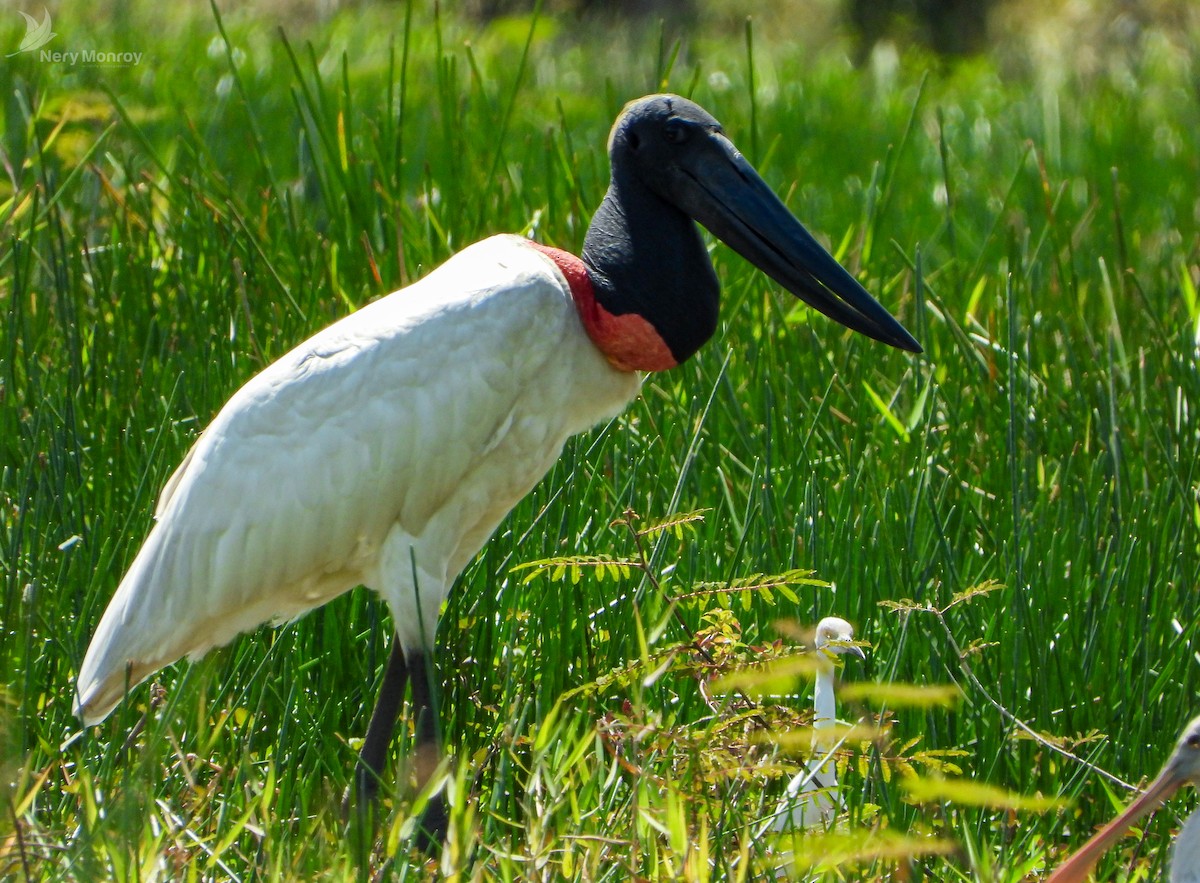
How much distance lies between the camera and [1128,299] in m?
4.48

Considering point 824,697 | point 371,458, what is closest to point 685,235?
point 371,458

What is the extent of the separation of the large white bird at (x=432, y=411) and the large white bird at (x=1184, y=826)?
0.89 meters

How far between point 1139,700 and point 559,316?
1.21 m

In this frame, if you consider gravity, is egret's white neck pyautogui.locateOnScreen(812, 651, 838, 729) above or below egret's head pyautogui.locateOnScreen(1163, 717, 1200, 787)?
below

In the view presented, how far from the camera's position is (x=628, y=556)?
314 cm

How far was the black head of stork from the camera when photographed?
286 centimetres

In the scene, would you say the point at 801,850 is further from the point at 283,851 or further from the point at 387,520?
the point at 387,520

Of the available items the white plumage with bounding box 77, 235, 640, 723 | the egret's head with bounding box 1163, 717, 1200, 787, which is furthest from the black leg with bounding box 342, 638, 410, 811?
the egret's head with bounding box 1163, 717, 1200, 787

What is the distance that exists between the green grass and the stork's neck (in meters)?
0.34

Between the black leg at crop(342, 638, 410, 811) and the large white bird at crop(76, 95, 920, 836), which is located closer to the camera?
the large white bird at crop(76, 95, 920, 836)

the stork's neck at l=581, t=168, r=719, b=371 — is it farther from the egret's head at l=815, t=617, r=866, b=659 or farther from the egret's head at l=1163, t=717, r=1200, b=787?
the egret's head at l=1163, t=717, r=1200, b=787

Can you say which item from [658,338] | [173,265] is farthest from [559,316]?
[173,265]

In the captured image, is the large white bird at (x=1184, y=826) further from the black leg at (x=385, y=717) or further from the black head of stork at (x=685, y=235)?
the black leg at (x=385, y=717)

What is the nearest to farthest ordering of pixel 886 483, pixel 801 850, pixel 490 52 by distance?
pixel 801 850
pixel 886 483
pixel 490 52
